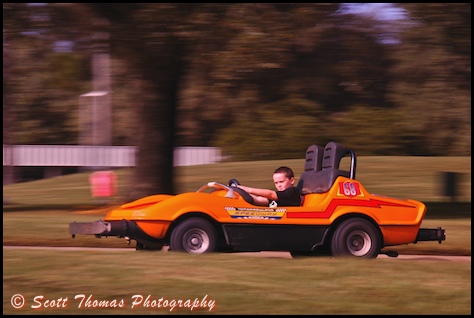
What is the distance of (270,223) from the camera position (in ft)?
36.4

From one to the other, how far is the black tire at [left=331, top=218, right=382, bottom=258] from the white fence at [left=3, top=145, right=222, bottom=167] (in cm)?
3421

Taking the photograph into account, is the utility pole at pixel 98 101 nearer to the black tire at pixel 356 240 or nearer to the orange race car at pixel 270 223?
the orange race car at pixel 270 223

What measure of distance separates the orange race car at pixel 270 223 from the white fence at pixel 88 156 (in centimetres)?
3413

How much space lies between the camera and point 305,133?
132 ft

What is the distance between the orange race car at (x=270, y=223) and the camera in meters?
10.9

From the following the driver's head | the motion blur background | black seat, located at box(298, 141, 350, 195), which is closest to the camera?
the driver's head

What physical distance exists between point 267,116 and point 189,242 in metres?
29.0

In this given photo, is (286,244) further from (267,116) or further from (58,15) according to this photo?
(267,116)

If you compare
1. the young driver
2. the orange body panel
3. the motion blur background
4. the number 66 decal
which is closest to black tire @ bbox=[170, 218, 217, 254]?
the orange body panel

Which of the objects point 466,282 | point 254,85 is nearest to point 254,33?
point 254,85

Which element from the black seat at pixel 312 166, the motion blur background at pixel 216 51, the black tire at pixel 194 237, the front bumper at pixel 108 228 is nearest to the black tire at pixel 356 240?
the black seat at pixel 312 166

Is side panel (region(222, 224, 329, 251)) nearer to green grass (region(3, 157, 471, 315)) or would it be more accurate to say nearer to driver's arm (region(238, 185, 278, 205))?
green grass (region(3, 157, 471, 315))

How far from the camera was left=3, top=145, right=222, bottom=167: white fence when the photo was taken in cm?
4681

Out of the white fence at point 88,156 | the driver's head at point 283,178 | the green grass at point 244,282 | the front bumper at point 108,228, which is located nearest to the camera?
the green grass at point 244,282
